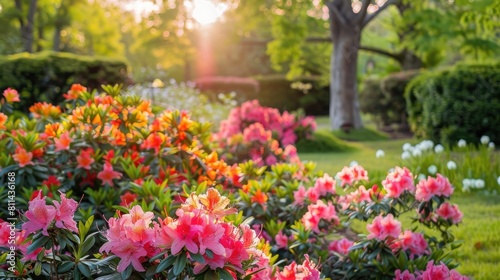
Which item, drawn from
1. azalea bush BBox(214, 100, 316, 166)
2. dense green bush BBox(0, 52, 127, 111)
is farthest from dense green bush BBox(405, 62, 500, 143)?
dense green bush BBox(0, 52, 127, 111)

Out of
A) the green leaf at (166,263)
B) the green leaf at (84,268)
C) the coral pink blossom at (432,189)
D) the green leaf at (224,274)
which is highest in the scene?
the green leaf at (166,263)

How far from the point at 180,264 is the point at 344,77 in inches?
575

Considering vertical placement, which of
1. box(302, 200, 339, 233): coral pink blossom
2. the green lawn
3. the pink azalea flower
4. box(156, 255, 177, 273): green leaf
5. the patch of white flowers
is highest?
the pink azalea flower

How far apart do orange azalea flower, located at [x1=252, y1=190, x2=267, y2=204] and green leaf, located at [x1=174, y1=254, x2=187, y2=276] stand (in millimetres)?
1950

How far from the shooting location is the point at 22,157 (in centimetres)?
368

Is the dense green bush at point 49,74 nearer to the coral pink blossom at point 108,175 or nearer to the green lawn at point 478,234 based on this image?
the green lawn at point 478,234

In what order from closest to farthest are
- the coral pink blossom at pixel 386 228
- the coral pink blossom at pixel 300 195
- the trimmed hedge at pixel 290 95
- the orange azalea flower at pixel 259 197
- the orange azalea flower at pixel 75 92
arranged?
the coral pink blossom at pixel 386 228 < the orange azalea flower at pixel 259 197 < the coral pink blossom at pixel 300 195 < the orange azalea flower at pixel 75 92 < the trimmed hedge at pixel 290 95

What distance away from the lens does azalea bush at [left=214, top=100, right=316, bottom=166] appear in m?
6.06

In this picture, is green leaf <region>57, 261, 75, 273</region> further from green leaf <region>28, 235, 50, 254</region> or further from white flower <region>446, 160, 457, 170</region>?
white flower <region>446, 160, 457, 170</region>

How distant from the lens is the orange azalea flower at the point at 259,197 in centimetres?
388

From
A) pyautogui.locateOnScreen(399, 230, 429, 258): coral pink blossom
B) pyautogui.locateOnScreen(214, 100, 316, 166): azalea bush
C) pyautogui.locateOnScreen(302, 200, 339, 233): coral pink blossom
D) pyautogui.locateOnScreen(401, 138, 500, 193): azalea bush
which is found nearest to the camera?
pyautogui.locateOnScreen(399, 230, 429, 258): coral pink blossom

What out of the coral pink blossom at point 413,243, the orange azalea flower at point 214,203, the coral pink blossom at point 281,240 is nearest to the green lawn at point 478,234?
the coral pink blossom at point 413,243

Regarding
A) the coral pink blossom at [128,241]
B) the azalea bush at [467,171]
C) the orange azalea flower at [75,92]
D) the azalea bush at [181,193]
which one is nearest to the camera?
the coral pink blossom at [128,241]

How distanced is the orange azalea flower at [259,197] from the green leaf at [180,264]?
1.95 metres
